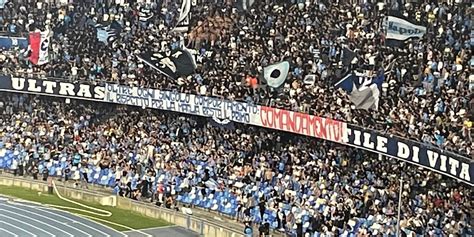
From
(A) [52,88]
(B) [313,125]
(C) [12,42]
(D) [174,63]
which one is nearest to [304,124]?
(B) [313,125]

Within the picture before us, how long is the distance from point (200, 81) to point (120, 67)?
4148 millimetres

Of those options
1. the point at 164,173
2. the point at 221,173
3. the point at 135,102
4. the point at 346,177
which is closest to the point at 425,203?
the point at 346,177

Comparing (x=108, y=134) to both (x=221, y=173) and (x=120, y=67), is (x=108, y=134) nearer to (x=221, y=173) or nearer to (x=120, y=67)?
(x=120, y=67)

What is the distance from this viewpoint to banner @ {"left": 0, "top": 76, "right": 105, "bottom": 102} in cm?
3559

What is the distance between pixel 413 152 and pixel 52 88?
16.4 meters

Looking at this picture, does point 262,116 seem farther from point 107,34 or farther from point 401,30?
point 107,34

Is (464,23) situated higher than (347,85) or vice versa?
(464,23)

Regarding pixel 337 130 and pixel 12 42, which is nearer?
pixel 337 130

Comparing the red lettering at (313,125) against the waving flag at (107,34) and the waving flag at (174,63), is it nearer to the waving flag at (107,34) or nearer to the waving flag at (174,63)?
the waving flag at (174,63)

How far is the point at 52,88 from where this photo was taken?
36.2 m

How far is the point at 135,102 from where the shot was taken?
1351 inches

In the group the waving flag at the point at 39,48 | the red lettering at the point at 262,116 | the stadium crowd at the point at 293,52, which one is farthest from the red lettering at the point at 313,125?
the waving flag at the point at 39,48

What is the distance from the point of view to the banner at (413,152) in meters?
22.2

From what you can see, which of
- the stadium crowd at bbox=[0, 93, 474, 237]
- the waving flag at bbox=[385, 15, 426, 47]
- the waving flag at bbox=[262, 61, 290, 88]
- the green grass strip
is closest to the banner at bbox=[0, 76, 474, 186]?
the stadium crowd at bbox=[0, 93, 474, 237]
